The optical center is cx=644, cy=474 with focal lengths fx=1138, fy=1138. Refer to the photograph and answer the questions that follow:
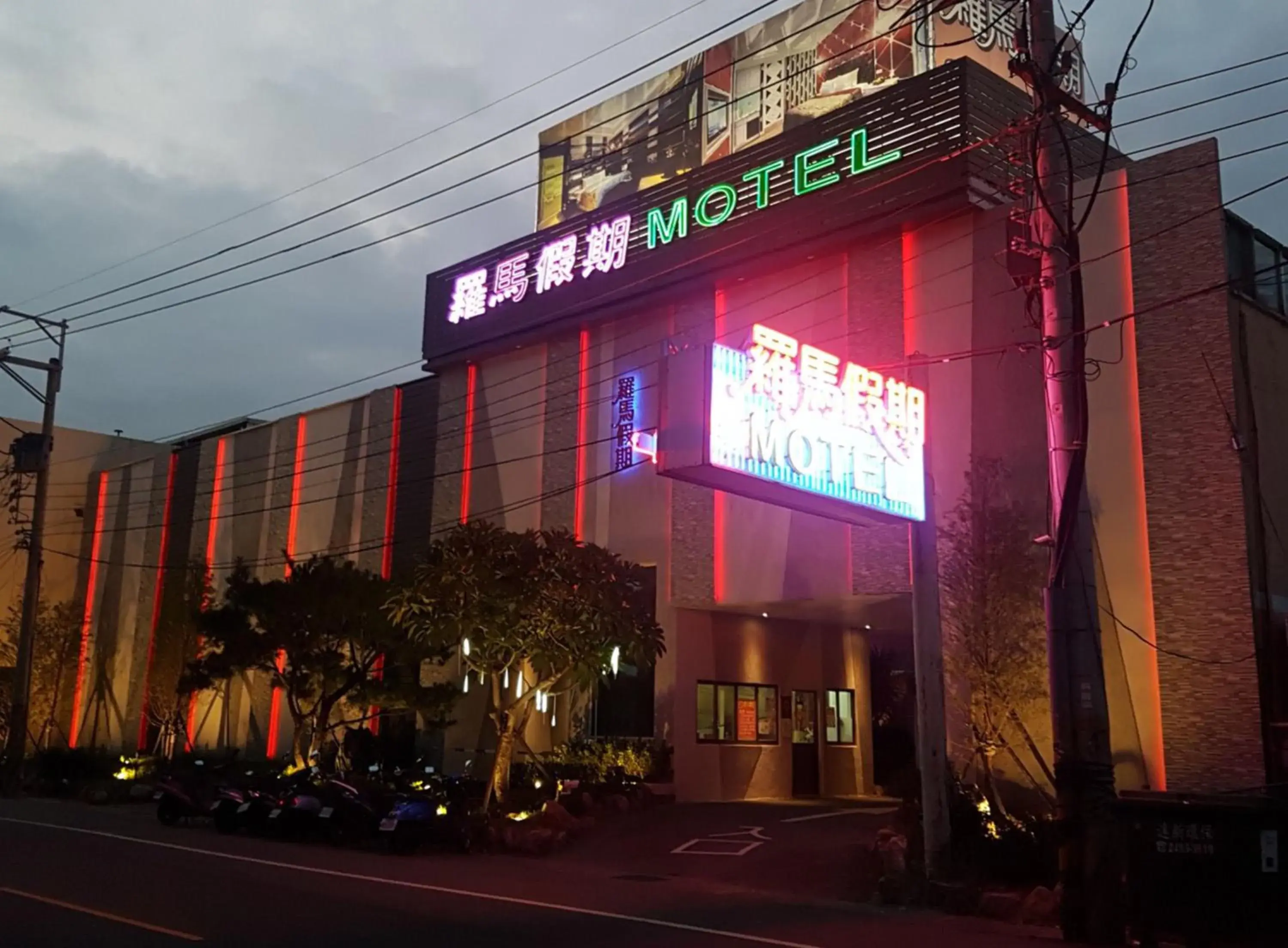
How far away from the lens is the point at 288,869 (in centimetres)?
1484

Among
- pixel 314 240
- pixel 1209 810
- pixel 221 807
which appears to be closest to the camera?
pixel 1209 810

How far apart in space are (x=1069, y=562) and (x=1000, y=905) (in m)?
3.96

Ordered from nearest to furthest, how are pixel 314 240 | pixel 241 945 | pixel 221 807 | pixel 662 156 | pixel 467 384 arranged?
1. pixel 241 945
2. pixel 314 240
3. pixel 221 807
4. pixel 467 384
5. pixel 662 156

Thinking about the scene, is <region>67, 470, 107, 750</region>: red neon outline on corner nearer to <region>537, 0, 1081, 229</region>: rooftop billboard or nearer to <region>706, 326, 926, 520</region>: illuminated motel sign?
<region>537, 0, 1081, 229</region>: rooftop billboard

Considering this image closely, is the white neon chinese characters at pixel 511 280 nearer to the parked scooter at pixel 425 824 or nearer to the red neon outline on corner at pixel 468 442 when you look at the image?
the red neon outline on corner at pixel 468 442

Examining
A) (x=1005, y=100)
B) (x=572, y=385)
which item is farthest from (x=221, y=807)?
(x=1005, y=100)

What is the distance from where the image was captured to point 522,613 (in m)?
19.2

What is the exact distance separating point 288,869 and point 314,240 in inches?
363

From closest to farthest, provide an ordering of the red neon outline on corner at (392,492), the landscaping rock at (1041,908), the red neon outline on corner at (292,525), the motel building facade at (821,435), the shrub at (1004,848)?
the landscaping rock at (1041,908), the shrub at (1004,848), the motel building facade at (821,435), the red neon outline on corner at (392,492), the red neon outline on corner at (292,525)

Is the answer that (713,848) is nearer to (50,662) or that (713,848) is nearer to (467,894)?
(467,894)

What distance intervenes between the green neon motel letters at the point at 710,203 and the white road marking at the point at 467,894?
605 inches

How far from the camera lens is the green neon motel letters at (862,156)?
21.7 m

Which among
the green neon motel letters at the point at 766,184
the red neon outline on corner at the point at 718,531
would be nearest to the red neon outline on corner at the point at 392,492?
the green neon motel letters at the point at 766,184

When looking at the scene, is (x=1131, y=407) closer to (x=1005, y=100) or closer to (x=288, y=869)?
(x=1005, y=100)
